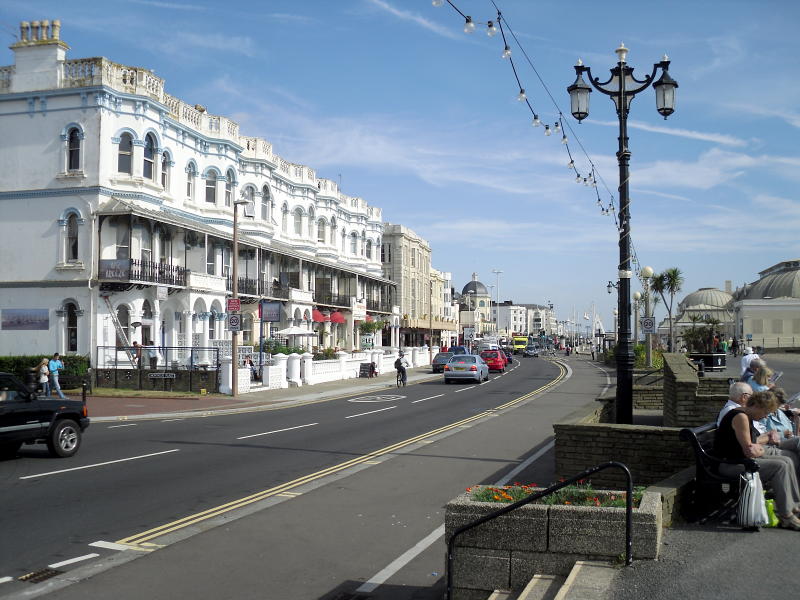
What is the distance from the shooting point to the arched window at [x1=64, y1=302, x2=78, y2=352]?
3167 cm

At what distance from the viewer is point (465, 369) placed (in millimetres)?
37844

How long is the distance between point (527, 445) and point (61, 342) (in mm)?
23906

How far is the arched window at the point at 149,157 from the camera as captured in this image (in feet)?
111

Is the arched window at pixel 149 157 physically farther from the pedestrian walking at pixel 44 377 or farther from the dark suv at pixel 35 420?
the dark suv at pixel 35 420

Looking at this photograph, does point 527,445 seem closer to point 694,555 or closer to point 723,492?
point 723,492

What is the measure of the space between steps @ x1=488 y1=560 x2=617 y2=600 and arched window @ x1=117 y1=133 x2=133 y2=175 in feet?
104

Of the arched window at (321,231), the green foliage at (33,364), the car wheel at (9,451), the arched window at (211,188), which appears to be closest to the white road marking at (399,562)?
the car wheel at (9,451)

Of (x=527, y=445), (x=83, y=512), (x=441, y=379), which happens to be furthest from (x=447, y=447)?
(x=441, y=379)

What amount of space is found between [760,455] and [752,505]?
0.64 metres

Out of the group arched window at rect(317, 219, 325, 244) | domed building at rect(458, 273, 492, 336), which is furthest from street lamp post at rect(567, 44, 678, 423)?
domed building at rect(458, 273, 492, 336)

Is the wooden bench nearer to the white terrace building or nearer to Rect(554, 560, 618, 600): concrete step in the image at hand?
Rect(554, 560, 618, 600): concrete step

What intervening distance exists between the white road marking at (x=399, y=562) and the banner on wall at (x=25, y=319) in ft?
92.8

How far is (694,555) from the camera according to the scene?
17.5ft

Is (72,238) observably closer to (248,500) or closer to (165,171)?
(165,171)
